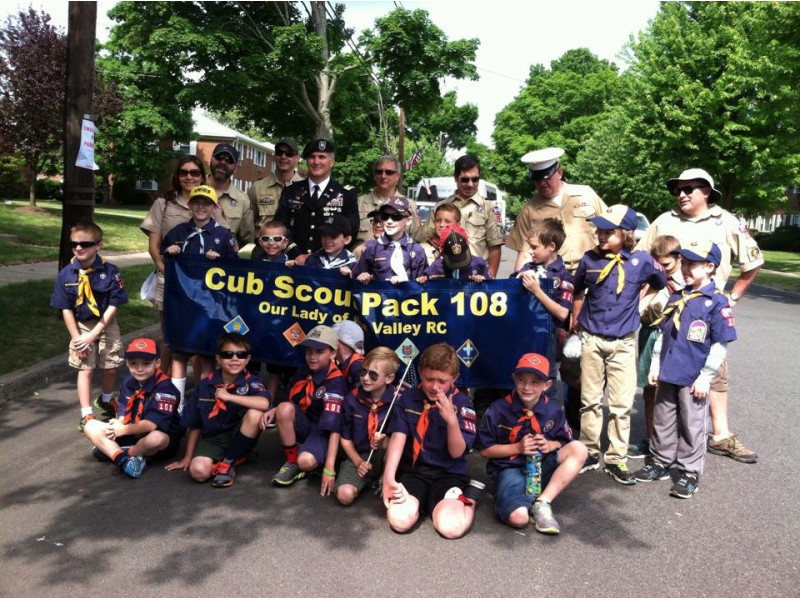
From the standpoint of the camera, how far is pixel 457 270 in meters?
5.71

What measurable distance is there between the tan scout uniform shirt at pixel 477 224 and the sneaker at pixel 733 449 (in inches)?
96.0

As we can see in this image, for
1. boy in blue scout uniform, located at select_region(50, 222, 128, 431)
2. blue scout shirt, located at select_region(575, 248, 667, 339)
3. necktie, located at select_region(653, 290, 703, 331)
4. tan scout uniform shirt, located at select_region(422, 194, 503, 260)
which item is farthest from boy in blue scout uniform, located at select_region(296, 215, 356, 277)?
necktie, located at select_region(653, 290, 703, 331)

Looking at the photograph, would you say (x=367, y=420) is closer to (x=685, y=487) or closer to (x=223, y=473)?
(x=223, y=473)

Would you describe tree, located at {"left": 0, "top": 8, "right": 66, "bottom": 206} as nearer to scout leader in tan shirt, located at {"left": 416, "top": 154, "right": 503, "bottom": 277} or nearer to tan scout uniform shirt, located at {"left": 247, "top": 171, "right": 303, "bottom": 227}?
tan scout uniform shirt, located at {"left": 247, "top": 171, "right": 303, "bottom": 227}

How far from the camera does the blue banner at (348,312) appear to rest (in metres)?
5.62

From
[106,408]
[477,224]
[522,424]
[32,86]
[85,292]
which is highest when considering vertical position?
[32,86]

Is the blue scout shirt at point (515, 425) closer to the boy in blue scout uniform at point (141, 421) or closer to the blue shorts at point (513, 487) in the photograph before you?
the blue shorts at point (513, 487)

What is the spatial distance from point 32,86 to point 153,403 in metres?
23.8

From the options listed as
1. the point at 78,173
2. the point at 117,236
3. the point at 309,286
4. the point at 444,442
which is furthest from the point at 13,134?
the point at 444,442

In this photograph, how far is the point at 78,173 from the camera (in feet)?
27.8

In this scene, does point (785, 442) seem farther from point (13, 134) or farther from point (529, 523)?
point (13, 134)

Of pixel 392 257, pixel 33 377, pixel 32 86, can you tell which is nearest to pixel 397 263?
pixel 392 257

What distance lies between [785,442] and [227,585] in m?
4.58

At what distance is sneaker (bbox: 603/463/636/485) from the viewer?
502 cm
